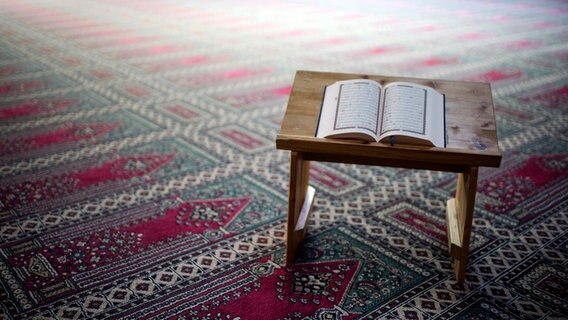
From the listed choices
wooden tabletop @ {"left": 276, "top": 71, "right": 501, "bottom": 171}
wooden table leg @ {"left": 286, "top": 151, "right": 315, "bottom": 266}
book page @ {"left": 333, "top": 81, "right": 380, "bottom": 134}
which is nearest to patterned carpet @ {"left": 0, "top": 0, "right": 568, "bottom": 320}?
wooden table leg @ {"left": 286, "top": 151, "right": 315, "bottom": 266}

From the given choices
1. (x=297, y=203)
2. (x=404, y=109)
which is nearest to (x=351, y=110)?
(x=404, y=109)

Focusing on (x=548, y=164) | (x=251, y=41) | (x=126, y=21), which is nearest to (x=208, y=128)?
(x=548, y=164)

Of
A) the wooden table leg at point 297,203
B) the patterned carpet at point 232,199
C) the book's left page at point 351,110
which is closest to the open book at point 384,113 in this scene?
the book's left page at point 351,110

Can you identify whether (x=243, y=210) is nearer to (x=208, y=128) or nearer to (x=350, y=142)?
(x=350, y=142)

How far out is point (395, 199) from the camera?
3.12 meters

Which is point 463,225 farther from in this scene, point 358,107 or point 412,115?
point 358,107

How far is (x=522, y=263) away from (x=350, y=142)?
904 millimetres

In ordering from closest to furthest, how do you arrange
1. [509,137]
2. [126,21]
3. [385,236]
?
[385,236], [509,137], [126,21]

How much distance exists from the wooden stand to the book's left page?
3 cm

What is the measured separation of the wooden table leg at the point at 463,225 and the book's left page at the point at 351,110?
0.36m

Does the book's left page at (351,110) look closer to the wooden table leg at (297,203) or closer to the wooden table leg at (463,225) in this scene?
the wooden table leg at (297,203)

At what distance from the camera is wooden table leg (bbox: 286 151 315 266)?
2.35 metres

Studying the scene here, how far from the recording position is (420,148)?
2.20m

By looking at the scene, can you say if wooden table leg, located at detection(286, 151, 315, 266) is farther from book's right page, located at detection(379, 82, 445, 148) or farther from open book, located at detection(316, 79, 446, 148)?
book's right page, located at detection(379, 82, 445, 148)
